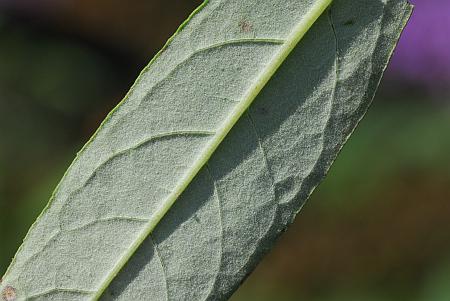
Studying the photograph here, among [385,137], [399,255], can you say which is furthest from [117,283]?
[385,137]

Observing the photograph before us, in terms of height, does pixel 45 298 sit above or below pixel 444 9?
above

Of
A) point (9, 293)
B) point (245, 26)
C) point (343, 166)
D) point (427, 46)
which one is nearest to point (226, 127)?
point (245, 26)

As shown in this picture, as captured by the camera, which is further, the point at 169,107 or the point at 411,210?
the point at 411,210

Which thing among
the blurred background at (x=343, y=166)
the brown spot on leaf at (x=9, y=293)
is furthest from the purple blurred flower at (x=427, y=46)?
the brown spot on leaf at (x=9, y=293)

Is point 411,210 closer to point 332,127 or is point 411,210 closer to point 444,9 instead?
point 444,9

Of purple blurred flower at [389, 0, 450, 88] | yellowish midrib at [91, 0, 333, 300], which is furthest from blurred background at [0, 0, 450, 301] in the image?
yellowish midrib at [91, 0, 333, 300]

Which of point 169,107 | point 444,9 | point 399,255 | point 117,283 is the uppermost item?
point 169,107

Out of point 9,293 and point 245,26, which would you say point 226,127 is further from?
point 9,293

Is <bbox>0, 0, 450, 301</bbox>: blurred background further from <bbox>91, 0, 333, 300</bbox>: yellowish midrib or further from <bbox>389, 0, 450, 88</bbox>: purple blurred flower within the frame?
<bbox>91, 0, 333, 300</bbox>: yellowish midrib
